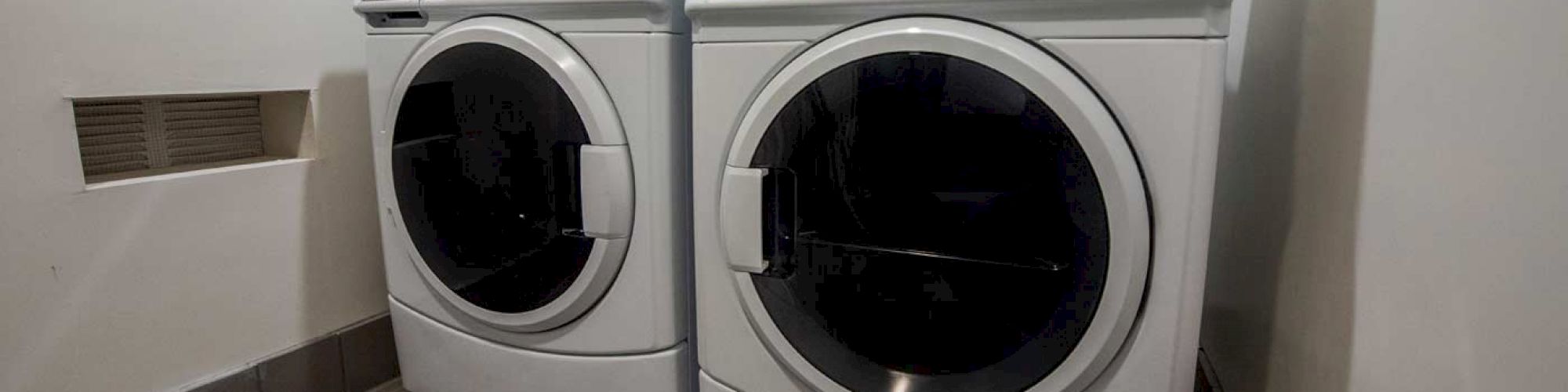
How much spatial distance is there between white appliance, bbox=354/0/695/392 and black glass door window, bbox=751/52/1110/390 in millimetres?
184

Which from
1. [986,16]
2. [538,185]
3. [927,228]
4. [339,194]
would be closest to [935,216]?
[927,228]

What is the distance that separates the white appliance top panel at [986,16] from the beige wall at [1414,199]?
143 mm

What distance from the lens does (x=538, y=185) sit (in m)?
1.06

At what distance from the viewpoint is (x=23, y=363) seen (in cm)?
99

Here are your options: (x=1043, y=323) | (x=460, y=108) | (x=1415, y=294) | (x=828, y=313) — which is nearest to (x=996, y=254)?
(x=1043, y=323)

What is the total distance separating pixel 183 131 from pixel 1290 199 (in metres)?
1.45

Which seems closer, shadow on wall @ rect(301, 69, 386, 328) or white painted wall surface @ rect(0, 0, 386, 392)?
white painted wall surface @ rect(0, 0, 386, 392)

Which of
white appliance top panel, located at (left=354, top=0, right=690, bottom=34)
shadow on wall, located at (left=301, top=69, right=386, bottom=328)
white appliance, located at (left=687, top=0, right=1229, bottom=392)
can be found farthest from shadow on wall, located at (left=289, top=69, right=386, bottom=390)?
white appliance, located at (left=687, top=0, right=1229, bottom=392)

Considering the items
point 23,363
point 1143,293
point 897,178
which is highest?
point 897,178

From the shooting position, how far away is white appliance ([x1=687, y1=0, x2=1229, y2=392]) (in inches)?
28.8

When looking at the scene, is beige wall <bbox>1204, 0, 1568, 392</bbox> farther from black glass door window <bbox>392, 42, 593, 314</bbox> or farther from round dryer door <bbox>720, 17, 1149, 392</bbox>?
black glass door window <bbox>392, 42, 593, 314</bbox>

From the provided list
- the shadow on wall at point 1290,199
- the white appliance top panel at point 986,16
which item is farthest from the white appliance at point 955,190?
the shadow on wall at point 1290,199

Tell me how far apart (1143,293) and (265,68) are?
47.0 inches

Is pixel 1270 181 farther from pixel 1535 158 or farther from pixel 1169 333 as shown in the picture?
pixel 1535 158
